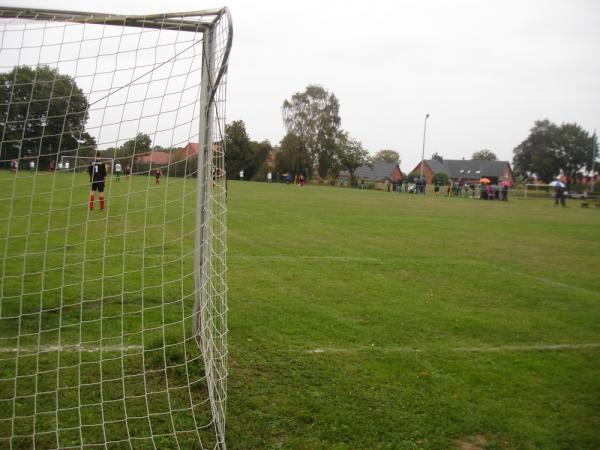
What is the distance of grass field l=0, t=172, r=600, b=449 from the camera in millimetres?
3326

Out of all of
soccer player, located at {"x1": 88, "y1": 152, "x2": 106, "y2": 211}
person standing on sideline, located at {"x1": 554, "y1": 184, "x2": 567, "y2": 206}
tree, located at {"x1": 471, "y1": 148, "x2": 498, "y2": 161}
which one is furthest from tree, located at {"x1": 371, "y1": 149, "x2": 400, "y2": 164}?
soccer player, located at {"x1": 88, "y1": 152, "x2": 106, "y2": 211}

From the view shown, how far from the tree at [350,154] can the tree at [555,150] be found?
27.7m

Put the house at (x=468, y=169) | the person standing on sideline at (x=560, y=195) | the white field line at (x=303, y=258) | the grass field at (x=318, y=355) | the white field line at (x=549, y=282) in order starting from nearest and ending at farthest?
1. the grass field at (x=318, y=355)
2. the white field line at (x=549, y=282)
3. the white field line at (x=303, y=258)
4. the person standing on sideline at (x=560, y=195)
5. the house at (x=468, y=169)

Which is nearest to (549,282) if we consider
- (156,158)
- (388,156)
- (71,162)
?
(156,158)

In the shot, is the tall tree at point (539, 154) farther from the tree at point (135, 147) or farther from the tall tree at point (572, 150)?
the tree at point (135, 147)

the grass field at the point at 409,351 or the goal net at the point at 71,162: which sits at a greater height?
the goal net at the point at 71,162

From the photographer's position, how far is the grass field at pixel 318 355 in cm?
333

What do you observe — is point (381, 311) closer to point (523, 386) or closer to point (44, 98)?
point (523, 386)

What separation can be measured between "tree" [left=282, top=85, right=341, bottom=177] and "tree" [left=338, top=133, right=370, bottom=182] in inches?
50.8

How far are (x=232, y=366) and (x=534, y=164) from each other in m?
81.9

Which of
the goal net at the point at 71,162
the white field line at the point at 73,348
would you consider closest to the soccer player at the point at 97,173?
the goal net at the point at 71,162

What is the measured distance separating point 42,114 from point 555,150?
277 feet

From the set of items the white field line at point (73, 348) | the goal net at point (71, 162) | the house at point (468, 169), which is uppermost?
the house at point (468, 169)

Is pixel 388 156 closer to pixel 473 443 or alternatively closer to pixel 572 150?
pixel 572 150
